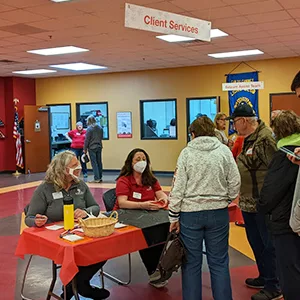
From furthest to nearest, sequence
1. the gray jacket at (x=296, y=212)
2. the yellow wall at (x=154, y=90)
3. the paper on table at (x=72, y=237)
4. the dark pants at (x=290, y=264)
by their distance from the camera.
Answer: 1. the yellow wall at (x=154, y=90)
2. the paper on table at (x=72, y=237)
3. the dark pants at (x=290, y=264)
4. the gray jacket at (x=296, y=212)

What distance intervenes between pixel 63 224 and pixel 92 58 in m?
6.70

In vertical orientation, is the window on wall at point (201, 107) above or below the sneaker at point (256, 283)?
above

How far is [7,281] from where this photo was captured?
3951 millimetres

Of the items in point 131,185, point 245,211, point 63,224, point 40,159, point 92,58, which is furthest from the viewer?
point 40,159

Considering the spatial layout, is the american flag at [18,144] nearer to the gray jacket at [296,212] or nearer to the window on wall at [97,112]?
the window on wall at [97,112]

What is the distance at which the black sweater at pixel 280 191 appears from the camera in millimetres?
2408

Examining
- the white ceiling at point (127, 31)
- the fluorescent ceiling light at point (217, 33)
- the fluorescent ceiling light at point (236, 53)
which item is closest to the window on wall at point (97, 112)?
the white ceiling at point (127, 31)

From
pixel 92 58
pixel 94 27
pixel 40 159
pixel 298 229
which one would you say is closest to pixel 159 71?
pixel 92 58

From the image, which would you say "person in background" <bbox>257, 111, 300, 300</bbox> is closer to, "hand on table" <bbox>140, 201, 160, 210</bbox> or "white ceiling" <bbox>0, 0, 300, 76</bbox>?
"hand on table" <bbox>140, 201, 160, 210</bbox>

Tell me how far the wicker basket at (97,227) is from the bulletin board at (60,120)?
410 inches

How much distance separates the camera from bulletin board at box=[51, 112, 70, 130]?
13148 mm

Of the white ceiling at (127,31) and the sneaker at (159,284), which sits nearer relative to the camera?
the sneaker at (159,284)

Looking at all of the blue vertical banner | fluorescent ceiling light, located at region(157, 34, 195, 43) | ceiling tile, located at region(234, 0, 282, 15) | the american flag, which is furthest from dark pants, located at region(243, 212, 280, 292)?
the american flag

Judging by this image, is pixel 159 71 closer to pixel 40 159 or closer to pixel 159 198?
pixel 40 159
